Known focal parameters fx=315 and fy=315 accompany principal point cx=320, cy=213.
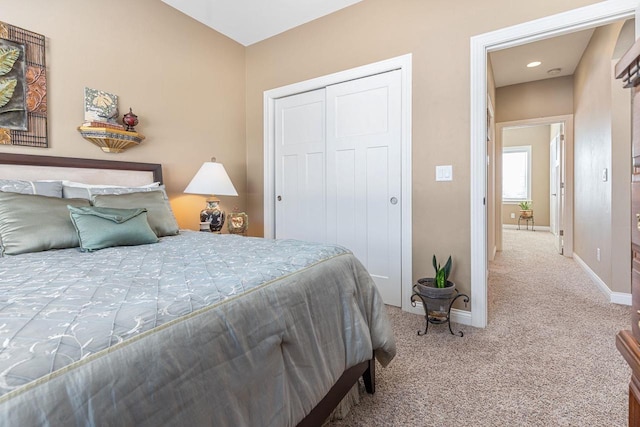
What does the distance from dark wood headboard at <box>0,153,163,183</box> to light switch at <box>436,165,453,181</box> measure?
2.32 meters

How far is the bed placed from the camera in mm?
536

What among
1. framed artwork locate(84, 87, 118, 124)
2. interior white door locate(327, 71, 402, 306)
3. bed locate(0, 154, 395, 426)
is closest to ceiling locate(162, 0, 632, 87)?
interior white door locate(327, 71, 402, 306)

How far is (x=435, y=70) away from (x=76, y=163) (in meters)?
2.76

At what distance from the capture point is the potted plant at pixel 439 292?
219 centimetres

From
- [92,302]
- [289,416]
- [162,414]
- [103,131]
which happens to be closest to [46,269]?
[92,302]

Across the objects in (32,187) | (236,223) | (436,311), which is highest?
(32,187)

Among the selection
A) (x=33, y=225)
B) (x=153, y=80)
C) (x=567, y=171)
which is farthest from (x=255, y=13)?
(x=567, y=171)

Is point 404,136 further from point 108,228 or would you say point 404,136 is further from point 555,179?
point 555,179

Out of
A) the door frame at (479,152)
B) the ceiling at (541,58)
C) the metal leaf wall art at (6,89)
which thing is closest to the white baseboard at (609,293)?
→ the door frame at (479,152)

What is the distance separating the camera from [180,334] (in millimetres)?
699

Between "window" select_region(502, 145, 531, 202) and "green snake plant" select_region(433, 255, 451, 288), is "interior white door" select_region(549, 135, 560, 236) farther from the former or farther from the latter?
"green snake plant" select_region(433, 255, 451, 288)

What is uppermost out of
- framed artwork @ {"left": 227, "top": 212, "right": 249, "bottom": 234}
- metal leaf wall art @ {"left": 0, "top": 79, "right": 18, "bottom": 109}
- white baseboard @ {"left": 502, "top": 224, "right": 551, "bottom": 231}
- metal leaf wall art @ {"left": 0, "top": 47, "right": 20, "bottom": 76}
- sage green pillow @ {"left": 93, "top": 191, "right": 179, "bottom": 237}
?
metal leaf wall art @ {"left": 0, "top": 47, "right": 20, "bottom": 76}

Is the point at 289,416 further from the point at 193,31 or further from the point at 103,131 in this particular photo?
the point at 193,31

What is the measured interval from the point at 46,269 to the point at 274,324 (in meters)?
0.91
